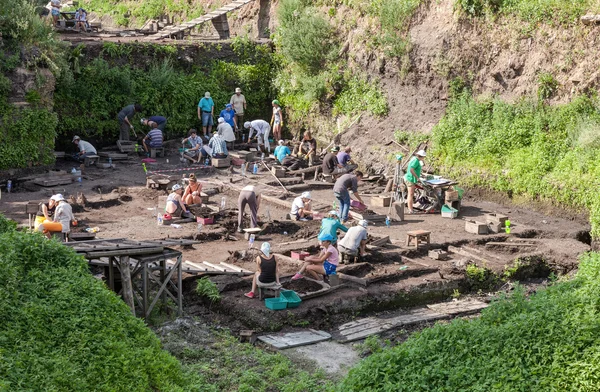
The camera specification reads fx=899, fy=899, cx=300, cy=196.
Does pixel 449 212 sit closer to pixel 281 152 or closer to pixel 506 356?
pixel 281 152

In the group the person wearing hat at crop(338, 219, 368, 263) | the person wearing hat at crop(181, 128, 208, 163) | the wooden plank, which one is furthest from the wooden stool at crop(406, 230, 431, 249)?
the person wearing hat at crop(181, 128, 208, 163)

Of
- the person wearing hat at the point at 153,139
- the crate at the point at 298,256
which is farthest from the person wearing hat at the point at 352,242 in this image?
the person wearing hat at the point at 153,139

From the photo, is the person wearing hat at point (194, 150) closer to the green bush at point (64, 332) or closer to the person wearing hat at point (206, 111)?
the person wearing hat at point (206, 111)

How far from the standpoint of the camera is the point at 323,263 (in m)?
18.1

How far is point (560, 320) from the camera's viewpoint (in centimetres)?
1278

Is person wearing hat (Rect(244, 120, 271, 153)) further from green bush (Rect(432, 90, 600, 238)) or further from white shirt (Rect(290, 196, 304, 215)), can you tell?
white shirt (Rect(290, 196, 304, 215))

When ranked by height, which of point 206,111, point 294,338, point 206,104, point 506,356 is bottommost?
point 294,338

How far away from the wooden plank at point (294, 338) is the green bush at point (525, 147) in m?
9.12

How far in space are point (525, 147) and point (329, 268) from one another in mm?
9755

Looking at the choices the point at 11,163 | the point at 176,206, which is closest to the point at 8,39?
the point at 11,163

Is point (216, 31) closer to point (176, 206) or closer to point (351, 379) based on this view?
point (176, 206)

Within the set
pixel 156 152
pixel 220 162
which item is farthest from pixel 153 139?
pixel 220 162

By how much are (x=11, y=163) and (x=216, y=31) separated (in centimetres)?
1332

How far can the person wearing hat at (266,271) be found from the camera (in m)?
16.6
